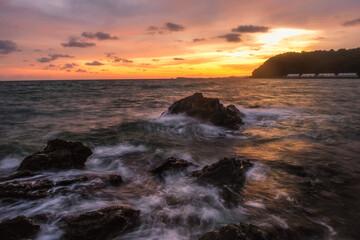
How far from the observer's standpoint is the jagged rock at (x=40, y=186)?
5.30m

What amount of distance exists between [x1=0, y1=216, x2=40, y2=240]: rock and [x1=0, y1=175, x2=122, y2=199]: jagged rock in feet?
4.20

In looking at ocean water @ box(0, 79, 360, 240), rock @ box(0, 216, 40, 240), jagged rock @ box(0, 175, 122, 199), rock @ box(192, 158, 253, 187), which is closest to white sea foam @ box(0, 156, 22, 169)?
ocean water @ box(0, 79, 360, 240)

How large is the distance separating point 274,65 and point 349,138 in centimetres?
19799

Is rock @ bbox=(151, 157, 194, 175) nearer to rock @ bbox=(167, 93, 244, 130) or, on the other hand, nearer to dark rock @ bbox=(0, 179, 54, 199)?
dark rock @ bbox=(0, 179, 54, 199)

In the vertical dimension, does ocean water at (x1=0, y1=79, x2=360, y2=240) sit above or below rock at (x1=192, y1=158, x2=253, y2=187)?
below

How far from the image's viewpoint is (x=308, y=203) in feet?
16.6

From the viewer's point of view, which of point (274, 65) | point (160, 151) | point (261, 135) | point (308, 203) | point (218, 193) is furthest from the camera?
point (274, 65)

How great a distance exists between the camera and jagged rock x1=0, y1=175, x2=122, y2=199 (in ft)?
17.4

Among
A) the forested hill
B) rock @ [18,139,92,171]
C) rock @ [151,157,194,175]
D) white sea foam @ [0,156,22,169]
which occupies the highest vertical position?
the forested hill

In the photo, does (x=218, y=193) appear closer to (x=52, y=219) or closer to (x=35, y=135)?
(x=52, y=219)

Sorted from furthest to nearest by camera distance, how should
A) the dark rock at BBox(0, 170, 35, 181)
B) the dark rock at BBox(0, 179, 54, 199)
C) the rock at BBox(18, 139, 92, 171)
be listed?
the rock at BBox(18, 139, 92, 171) → the dark rock at BBox(0, 170, 35, 181) → the dark rock at BBox(0, 179, 54, 199)

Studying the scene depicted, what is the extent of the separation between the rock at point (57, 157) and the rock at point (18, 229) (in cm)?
275

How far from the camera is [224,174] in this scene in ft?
19.8

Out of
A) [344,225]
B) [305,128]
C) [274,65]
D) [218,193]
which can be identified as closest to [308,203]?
[344,225]
